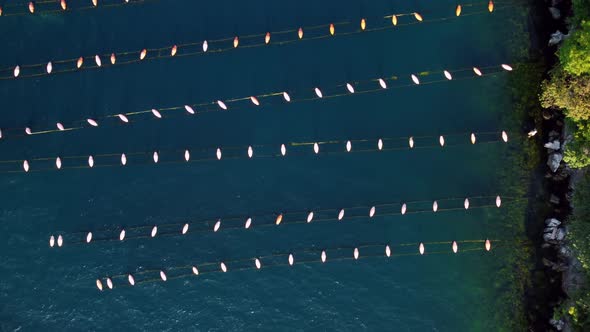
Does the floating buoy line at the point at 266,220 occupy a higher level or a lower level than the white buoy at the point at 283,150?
lower

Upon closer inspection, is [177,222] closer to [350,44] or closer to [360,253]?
[360,253]

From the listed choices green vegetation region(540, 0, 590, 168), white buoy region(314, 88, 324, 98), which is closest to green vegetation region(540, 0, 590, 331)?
green vegetation region(540, 0, 590, 168)

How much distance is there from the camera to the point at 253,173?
18.7m

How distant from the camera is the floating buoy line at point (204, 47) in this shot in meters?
18.7

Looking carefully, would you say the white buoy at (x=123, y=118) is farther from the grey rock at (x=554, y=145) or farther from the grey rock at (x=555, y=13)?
the grey rock at (x=555, y=13)

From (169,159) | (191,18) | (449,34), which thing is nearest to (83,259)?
(169,159)

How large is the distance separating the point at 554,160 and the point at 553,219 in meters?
1.88

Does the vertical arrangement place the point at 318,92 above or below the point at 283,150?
above

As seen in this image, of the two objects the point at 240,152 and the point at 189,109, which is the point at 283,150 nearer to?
the point at 240,152

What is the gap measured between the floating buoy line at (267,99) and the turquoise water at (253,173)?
146mm

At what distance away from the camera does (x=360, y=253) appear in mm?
18484

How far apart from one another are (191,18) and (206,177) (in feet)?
17.3

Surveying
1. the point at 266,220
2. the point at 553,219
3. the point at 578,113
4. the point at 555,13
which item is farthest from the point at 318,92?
the point at 553,219

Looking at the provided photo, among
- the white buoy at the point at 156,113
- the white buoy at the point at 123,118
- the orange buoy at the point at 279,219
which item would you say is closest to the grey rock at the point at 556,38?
the orange buoy at the point at 279,219
